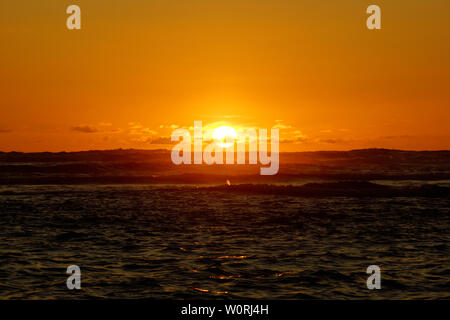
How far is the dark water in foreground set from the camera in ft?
46.5

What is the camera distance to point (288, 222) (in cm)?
2677

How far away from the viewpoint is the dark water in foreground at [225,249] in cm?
1418

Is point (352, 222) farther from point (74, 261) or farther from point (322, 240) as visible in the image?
point (74, 261)

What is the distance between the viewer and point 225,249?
63.9 ft

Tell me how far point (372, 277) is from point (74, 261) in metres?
9.92

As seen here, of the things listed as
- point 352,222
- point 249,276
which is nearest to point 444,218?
point 352,222

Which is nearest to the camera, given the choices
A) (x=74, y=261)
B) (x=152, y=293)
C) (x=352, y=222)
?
(x=152, y=293)

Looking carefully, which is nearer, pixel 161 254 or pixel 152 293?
pixel 152 293

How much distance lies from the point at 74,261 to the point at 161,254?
10.1ft
